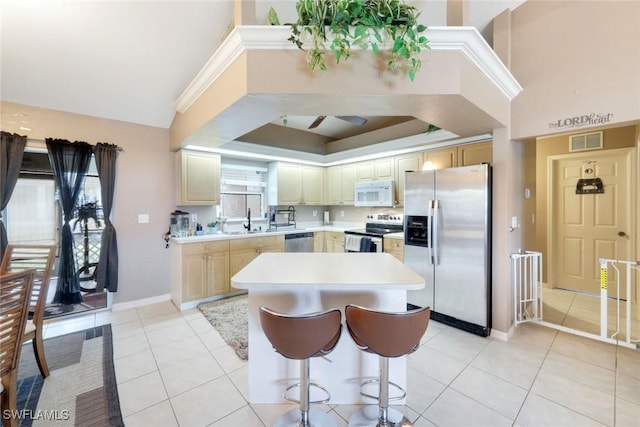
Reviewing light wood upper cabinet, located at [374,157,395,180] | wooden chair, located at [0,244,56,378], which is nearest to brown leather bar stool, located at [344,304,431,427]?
wooden chair, located at [0,244,56,378]

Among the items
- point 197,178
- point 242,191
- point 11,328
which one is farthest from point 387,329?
point 242,191

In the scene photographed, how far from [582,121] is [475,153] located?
1.08m

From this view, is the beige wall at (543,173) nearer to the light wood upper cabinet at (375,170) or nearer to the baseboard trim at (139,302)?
the light wood upper cabinet at (375,170)

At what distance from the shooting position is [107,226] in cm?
343

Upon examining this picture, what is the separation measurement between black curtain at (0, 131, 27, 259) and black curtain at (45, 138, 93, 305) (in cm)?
28

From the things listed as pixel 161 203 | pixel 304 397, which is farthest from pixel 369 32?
pixel 161 203

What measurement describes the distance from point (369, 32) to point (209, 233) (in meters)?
3.50

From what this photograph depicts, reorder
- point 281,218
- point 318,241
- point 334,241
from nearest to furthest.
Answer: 1. point 334,241
2. point 318,241
3. point 281,218

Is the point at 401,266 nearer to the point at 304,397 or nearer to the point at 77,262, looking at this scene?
the point at 304,397

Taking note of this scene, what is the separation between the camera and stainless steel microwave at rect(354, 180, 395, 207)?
4402mm

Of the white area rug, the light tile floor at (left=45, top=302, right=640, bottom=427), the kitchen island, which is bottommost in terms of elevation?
the light tile floor at (left=45, top=302, right=640, bottom=427)

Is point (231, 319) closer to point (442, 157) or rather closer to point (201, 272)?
point (201, 272)

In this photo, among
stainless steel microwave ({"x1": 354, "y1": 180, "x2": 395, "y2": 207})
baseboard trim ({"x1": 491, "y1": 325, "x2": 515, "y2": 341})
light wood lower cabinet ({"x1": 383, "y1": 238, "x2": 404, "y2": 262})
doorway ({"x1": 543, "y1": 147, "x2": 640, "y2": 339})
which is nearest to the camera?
baseboard trim ({"x1": 491, "y1": 325, "x2": 515, "y2": 341})

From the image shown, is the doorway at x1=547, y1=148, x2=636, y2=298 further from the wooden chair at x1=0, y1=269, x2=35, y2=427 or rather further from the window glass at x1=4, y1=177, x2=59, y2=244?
the window glass at x1=4, y1=177, x2=59, y2=244
